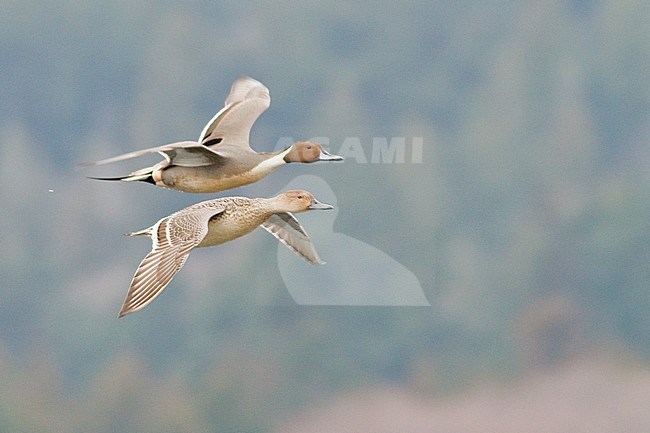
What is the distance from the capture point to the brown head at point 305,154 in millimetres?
2850

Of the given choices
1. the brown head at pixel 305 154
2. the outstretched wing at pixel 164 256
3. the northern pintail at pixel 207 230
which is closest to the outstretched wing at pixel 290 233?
the northern pintail at pixel 207 230

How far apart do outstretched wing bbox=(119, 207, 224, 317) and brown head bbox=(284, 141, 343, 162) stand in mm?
297

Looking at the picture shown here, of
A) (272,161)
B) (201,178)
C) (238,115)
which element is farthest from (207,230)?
(238,115)

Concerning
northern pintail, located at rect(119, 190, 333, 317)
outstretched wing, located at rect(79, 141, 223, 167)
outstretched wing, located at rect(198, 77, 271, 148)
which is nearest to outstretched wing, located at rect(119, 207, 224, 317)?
northern pintail, located at rect(119, 190, 333, 317)

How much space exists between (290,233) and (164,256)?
2.42 ft

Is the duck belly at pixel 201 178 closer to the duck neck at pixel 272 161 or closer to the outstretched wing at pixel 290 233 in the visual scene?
the duck neck at pixel 272 161

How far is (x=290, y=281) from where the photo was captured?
4.93 meters

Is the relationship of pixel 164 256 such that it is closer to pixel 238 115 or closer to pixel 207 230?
pixel 207 230

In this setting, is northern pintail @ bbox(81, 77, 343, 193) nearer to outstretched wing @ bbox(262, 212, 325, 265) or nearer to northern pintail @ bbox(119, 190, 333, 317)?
northern pintail @ bbox(119, 190, 333, 317)

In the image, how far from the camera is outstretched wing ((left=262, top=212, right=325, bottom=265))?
3150 millimetres

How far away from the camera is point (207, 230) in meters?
2.77

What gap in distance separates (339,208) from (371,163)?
0.94 feet

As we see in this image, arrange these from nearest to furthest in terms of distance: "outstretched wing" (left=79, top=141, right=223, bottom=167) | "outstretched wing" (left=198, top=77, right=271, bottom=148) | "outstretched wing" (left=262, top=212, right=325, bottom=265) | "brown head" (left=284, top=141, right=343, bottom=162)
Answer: "outstretched wing" (left=79, top=141, right=223, bottom=167) < "brown head" (left=284, top=141, right=343, bottom=162) < "outstretched wing" (left=198, top=77, right=271, bottom=148) < "outstretched wing" (left=262, top=212, right=325, bottom=265)

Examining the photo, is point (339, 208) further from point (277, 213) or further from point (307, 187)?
point (277, 213)
